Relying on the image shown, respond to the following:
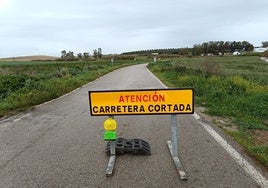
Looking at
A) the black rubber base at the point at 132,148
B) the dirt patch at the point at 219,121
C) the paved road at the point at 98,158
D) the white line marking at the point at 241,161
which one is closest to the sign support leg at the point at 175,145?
the paved road at the point at 98,158

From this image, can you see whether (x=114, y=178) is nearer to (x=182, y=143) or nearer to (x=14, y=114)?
(x=182, y=143)

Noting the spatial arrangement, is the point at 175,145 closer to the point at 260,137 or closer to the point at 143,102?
the point at 143,102

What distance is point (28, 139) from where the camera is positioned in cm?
630

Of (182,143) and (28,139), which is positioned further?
(28,139)

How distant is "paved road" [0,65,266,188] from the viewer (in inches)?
163

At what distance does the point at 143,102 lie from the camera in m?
4.82

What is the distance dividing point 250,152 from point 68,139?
339 centimetres

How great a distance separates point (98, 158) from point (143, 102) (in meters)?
1.18

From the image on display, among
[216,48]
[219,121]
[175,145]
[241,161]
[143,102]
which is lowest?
[216,48]

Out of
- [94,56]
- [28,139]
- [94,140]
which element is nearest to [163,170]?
[94,140]

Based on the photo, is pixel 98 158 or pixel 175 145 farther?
pixel 98 158

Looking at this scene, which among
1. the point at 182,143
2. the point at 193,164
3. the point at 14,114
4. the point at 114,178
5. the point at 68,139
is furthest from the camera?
the point at 14,114

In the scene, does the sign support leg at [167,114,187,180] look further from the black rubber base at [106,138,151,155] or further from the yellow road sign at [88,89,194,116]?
the black rubber base at [106,138,151,155]

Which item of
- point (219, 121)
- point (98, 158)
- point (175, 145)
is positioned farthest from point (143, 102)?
point (219, 121)
